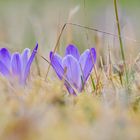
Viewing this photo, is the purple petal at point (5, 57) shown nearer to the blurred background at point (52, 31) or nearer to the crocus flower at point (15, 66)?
the crocus flower at point (15, 66)

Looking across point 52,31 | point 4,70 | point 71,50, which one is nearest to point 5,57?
point 4,70

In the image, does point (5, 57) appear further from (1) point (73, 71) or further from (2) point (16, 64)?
(1) point (73, 71)

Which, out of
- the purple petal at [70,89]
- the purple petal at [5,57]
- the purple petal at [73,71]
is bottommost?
the purple petal at [70,89]

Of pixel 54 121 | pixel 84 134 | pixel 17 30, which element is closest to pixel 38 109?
pixel 54 121

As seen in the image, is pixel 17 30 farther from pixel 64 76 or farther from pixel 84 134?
pixel 84 134

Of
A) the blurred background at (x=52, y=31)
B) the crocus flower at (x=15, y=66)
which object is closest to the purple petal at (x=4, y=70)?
the crocus flower at (x=15, y=66)

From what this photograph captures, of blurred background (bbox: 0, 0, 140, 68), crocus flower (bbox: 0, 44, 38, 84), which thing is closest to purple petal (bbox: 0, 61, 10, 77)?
crocus flower (bbox: 0, 44, 38, 84)
